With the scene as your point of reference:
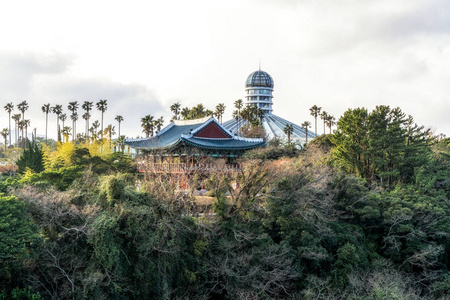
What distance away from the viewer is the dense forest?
15.8 meters

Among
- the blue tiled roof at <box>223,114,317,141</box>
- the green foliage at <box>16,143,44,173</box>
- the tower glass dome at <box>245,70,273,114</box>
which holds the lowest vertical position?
the green foliage at <box>16,143,44,173</box>

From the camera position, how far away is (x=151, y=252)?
57.2 feet

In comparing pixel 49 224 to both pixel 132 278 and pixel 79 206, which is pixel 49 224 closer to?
pixel 79 206

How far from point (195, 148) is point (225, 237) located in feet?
35.4

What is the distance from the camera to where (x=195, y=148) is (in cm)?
2947

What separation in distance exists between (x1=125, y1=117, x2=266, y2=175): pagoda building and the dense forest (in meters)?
4.87

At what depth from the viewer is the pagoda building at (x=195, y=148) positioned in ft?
93.1

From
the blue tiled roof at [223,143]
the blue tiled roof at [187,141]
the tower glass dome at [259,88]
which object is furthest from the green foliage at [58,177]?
the tower glass dome at [259,88]

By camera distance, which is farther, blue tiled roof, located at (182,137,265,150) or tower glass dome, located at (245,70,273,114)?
Result: tower glass dome, located at (245,70,273,114)

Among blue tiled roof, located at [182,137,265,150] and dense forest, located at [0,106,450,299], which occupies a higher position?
blue tiled roof, located at [182,137,265,150]

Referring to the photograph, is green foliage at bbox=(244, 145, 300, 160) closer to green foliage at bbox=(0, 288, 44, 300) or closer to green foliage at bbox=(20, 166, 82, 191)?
green foliage at bbox=(20, 166, 82, 191)

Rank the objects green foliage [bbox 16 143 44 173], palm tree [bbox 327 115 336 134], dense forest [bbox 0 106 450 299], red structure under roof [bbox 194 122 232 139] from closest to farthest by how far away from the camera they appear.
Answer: dense forest [bbox 0 106 450 299], green foliage [bbox 16 143 44 173], red structure under roof [bbox 194 122 232 139], palm tree [bbox 327 115 336 134]

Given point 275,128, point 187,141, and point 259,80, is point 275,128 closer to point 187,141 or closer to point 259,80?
point 259,80

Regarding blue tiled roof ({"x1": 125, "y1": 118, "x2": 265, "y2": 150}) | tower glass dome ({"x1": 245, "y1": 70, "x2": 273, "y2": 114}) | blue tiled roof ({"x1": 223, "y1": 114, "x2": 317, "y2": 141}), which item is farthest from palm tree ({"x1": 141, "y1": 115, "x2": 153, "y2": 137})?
tower glass dome ({"x1": 245, "y1": 70, "x2": 273, "y2": 114})
